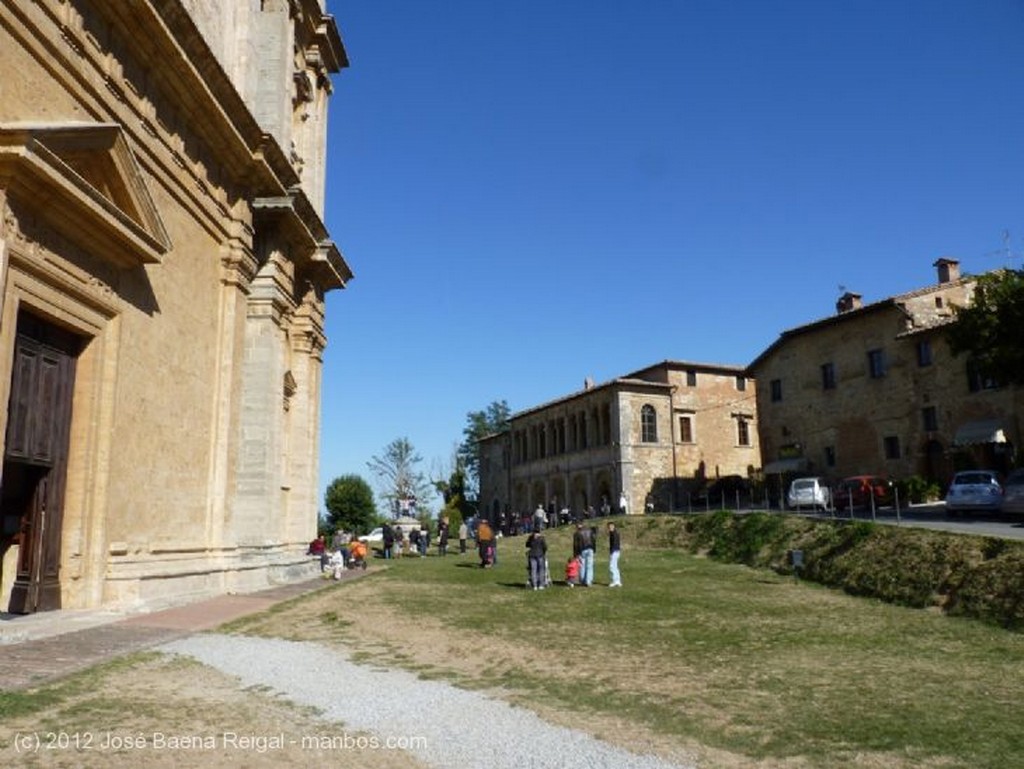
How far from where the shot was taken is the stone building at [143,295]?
31.7ft

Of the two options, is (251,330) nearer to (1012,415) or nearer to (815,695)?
(815,695)

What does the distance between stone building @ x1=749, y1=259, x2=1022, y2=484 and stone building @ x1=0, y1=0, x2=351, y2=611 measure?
2542cm

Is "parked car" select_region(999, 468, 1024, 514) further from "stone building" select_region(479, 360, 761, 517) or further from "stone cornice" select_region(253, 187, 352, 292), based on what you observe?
"stone building" select_region(479, 360, 761, 517)

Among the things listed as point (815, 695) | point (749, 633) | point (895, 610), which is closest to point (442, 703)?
point (815, 695)

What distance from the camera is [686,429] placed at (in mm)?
47969

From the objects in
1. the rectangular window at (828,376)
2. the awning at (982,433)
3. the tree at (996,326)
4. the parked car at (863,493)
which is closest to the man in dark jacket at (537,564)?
the parked car at (863,493)

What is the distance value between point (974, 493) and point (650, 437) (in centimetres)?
2320

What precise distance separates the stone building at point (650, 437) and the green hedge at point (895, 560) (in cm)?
2196

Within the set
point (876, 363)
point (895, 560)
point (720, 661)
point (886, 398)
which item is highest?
point (876, 363)

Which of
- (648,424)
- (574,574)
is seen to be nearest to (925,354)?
(648,424)

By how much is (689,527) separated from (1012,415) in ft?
46.5

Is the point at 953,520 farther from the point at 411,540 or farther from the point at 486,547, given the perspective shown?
the point at 411,540

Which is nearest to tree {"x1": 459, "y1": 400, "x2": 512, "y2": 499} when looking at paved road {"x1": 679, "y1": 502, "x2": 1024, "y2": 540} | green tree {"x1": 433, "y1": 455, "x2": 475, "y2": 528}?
green tree {"x1": 433, "y1": 455, "x2": 475, "y2": 528}

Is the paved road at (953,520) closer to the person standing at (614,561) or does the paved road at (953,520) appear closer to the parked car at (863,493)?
the parked car at (863,493)
